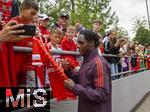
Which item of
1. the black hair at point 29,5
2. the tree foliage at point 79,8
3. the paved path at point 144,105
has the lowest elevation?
the paved path at point 144,105

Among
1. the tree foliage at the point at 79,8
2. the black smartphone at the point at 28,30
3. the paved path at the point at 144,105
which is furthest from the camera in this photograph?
the tree foliage at the point at 79,8

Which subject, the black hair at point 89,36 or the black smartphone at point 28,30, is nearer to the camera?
the black smartphone at point 28,30

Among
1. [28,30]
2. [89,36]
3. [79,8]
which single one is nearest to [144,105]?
[89,36]

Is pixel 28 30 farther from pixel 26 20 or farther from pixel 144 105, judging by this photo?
pixel 144 105

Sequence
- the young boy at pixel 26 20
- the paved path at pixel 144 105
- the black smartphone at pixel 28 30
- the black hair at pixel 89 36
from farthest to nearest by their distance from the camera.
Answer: the paved path at pixel 144 105, the black hair at pixel 89 36, the young boy at pixel 26 20, the black smartphone at pixel 28 30

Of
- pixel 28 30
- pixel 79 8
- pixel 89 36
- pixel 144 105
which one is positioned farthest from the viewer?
pixel 79 8

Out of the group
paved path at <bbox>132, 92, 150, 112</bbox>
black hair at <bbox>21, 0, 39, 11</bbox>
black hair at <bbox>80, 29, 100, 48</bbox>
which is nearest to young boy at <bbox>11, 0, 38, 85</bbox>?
black hair at <bbox>21, 0, 39, 11</bbox>

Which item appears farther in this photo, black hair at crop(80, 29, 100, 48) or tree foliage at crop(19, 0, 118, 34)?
tree foliage at crop(19, 0, 118, 34)

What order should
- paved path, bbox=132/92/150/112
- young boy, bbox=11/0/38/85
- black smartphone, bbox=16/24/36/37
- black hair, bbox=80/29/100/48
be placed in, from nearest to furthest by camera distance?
black smartphone, bbox=16/24/36/37
young boy, bbox=11/0/38/85
black hair, bbox=80/29/100/48
paved path, bbox=132/92/150/112

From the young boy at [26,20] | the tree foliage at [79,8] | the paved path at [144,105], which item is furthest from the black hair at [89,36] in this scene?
the tree foliage at [79,8]

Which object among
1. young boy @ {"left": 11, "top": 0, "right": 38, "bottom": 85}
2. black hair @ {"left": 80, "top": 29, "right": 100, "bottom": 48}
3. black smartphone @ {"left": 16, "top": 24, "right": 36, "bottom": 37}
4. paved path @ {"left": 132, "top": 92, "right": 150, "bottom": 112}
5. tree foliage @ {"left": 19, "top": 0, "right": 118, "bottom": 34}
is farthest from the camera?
tree foliage @ {"left": 19, "top": 0, "right": 118, "bottom": 34}

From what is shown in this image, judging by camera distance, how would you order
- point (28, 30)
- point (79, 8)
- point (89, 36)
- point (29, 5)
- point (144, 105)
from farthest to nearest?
point (79, 8)
point (144, 105)
point (89, 36)
point (29, 5)
point (28, 30)

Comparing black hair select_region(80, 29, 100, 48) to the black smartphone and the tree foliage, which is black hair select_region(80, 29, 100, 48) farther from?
the tree foliage

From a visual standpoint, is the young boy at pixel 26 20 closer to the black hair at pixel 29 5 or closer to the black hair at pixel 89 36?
the black hair at pixel 29 5
